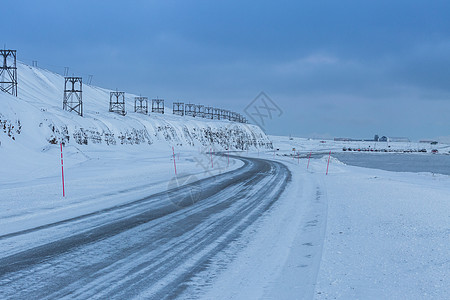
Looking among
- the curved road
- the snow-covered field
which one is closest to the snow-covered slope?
the snow-covered field

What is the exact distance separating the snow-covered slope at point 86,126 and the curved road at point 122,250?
700 inches

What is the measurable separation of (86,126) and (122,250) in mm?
39949

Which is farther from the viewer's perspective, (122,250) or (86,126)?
(86,126)

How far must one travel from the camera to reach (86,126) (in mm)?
42875

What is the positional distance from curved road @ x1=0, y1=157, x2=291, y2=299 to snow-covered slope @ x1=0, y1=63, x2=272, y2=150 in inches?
700

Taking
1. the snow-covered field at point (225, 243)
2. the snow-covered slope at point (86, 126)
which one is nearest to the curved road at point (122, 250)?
the snow-covered field at point (225, 243)

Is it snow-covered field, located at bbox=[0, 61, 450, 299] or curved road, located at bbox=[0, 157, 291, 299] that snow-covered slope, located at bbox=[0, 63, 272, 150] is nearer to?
snow-covered field, located at bbox=[0, 61, 450, 299]

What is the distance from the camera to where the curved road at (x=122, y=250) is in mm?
4418

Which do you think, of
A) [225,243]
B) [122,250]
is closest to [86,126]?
[122,250]

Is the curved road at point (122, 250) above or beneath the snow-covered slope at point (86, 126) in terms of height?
beneath

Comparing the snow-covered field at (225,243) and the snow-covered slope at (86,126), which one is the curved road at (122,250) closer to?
the snow-covered field at (225,243)

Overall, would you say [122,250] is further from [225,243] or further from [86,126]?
[86,126]

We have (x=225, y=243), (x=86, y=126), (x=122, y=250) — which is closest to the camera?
(x=122, y=250)

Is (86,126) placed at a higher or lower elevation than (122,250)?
higher
